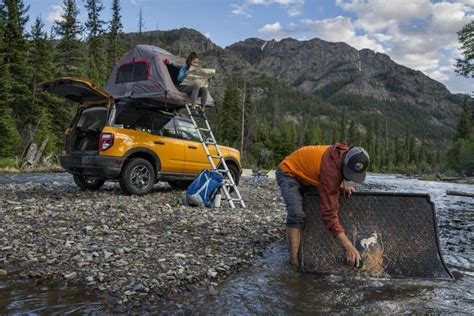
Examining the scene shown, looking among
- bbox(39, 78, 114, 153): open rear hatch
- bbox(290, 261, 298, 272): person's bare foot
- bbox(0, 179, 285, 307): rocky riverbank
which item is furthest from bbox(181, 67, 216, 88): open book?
bbox(290, 261, 298, 272): person's bare foot

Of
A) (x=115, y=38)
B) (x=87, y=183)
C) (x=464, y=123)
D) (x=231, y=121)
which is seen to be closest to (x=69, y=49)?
(x=115, y=38)

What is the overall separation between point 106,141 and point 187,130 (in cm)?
255

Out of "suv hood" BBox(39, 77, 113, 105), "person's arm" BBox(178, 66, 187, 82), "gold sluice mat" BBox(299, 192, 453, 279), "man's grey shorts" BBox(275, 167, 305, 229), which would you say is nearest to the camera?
"gold sluice mat" BBox(299, 192, 453, 279)

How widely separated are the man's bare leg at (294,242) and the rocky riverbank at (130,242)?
62 centimetres

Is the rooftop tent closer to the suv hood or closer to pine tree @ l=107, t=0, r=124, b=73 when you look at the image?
the suv hood

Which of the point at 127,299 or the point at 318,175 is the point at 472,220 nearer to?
the point at 318,175

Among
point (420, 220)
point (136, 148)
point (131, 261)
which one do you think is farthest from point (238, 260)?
point (136, 148)

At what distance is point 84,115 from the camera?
36.6 ft

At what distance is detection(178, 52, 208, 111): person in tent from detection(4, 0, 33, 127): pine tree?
32827 mm

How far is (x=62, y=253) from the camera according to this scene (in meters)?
5.33

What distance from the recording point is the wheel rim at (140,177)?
34.1 feet

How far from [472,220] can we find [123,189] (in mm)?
9715

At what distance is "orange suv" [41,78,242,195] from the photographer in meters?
9.86

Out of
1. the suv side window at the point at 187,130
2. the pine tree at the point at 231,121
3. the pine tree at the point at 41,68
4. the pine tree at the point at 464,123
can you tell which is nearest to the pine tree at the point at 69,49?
the pine tree at the point at 41,68
